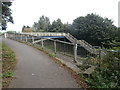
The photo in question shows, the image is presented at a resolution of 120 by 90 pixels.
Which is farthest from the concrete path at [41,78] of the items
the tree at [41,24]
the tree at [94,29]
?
the tree at [41,24]

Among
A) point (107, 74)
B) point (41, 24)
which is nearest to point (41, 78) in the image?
point (107, 74)

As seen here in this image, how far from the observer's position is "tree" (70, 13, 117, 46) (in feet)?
96.3

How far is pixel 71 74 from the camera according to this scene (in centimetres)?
532

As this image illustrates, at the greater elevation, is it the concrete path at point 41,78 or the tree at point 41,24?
the tree at point 41,24

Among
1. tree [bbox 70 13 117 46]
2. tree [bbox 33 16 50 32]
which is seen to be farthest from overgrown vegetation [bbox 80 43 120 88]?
tree [bbox 33 16 50 32]

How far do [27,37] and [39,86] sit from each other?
11213 millimetres

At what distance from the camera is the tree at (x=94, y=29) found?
2936 cm

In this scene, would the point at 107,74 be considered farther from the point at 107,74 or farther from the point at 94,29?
the point at 94,29

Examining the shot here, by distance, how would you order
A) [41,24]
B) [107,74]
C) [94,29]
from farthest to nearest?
[41,24] → [94,29] → [107,74]

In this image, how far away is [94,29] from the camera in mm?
30438

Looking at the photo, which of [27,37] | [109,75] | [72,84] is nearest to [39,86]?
[72,84]

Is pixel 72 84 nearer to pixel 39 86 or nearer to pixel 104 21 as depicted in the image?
pixel 39 86

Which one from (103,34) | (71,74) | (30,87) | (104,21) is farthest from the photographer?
(104,21)

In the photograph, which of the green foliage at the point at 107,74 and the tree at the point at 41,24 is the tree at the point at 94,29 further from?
the tree at the point at 41,24
